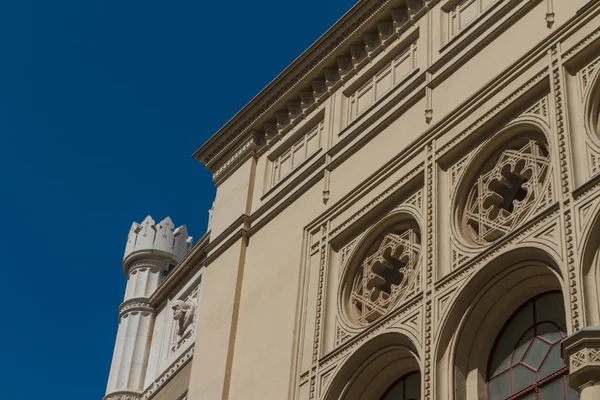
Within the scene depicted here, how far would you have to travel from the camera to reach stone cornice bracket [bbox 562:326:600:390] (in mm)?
10906

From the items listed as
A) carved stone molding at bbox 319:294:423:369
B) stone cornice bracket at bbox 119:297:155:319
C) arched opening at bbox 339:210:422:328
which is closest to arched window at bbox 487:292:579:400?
carved stone molding at bbox 319:294:423:369

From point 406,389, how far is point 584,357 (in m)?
3.23

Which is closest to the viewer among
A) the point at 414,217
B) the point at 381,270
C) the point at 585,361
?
the point at 585,361

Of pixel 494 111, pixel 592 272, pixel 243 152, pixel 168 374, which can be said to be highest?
pixel 243 152

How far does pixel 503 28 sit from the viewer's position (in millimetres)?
14633

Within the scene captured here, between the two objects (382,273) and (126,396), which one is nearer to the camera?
(382,273)

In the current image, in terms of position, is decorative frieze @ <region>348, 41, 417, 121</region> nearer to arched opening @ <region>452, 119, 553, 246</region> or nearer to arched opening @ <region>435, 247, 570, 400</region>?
arched opening @ <region>452, 119, 553, 246</region>

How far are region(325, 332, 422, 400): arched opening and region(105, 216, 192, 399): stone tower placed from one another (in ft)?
22.4

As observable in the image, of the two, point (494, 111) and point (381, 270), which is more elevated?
point (494, 111)

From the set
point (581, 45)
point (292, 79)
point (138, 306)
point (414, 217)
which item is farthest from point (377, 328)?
point (138, 306)

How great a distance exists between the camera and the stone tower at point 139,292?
811 inches

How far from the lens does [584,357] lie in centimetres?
1095

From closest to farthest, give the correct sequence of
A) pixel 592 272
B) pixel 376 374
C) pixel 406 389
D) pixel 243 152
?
pixel 592 272
pixel 406 389
pixel 376 374
pixel 243 152

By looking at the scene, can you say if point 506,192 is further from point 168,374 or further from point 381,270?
point 168,374
